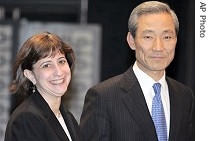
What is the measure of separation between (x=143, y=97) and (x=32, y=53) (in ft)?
1.91

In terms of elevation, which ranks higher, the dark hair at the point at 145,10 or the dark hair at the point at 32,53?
the dark hair at the point at 145,10

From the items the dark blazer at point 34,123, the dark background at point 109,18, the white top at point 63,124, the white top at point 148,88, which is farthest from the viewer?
the dark background at point 109,18

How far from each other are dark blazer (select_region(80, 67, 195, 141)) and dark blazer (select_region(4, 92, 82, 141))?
0.13 m

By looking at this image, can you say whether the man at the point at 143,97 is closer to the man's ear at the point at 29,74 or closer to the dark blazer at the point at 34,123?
the dark blazer at the point at 34,123

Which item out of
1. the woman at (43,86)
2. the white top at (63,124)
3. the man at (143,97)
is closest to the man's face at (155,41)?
the man at (143,97)

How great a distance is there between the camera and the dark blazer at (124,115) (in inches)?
101

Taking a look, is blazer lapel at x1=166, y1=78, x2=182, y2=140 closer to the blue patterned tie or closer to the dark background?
the blue patterned tie

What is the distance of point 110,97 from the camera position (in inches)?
103

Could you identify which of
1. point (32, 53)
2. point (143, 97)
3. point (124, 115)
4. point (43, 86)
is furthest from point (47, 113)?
point (143, 97)

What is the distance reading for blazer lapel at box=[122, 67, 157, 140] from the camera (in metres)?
2.57

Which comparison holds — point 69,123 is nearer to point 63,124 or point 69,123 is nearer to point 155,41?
point 63,124

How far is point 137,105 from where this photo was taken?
2.62 meters

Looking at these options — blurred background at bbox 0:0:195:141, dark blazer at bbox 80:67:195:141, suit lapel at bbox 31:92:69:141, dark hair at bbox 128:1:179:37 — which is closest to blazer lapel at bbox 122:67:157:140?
dark blazer at bbox 80:67:195:141
